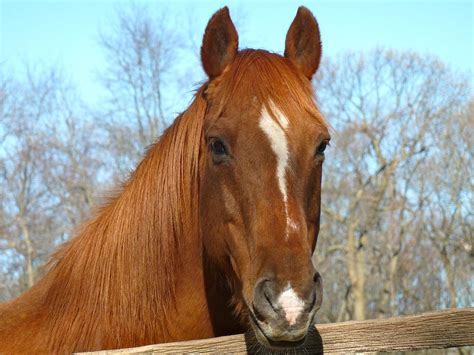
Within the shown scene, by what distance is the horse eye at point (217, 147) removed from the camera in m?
3.63

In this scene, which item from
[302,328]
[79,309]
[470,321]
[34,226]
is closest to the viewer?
[302,328]

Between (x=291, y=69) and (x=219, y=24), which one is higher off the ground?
(x=219, y=24)

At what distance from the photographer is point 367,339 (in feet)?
11.1

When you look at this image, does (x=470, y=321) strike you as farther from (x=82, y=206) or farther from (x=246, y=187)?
(x=82, y=206)

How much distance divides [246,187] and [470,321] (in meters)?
1.31

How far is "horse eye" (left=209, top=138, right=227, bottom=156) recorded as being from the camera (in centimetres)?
363

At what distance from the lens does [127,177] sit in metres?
4.45

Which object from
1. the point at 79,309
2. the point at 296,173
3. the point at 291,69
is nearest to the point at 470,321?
the point at 296,173

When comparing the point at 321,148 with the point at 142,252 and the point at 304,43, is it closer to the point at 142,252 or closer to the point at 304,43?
the point at 304,43

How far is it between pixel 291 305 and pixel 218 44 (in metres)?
1.86

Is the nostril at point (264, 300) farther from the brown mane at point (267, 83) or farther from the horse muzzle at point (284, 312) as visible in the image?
the brown mane at point (267, 83)

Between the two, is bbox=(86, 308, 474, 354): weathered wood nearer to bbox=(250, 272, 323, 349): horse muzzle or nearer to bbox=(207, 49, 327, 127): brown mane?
bbox=(250, 272, 323, 349): horse muzzle

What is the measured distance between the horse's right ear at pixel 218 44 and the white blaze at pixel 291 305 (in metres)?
1.66

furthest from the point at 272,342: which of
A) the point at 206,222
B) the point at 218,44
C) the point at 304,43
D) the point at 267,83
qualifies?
the point at 304,43
